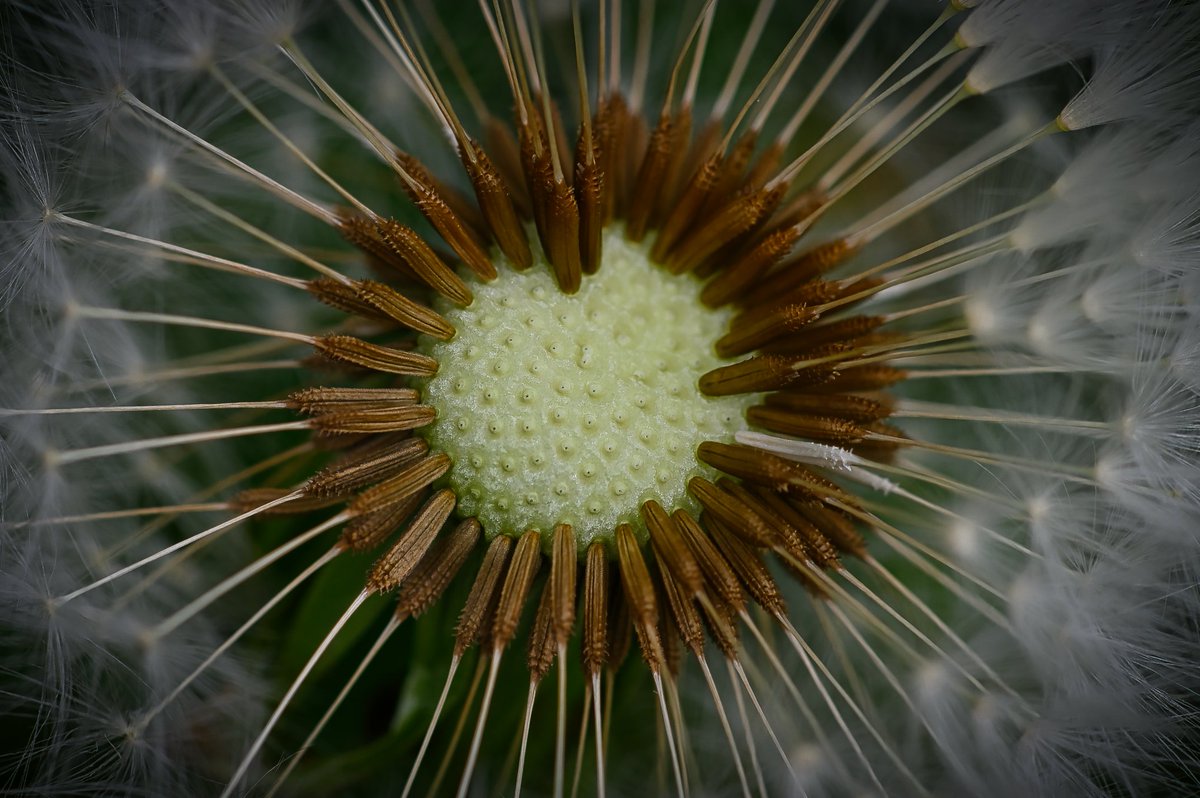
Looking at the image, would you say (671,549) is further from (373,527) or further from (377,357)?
(377,357)

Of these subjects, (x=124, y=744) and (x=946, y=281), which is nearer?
(x=124, y=744)

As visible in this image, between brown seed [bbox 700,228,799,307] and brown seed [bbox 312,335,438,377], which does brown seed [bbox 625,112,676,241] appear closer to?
brown seed [bbox 700,228,799,307]

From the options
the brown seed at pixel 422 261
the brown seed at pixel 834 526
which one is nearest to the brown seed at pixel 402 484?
the brown seed at pixel 422 261

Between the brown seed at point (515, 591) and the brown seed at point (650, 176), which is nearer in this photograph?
the brown seed at point (515, 591)

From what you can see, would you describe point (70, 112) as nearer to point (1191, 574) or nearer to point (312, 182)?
point (312, 182)

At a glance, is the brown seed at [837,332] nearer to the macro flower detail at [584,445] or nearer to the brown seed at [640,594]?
the macro flower detail at [584,445]

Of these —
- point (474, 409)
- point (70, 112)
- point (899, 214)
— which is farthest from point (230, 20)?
point (899, 214)

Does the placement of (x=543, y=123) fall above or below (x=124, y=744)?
above
